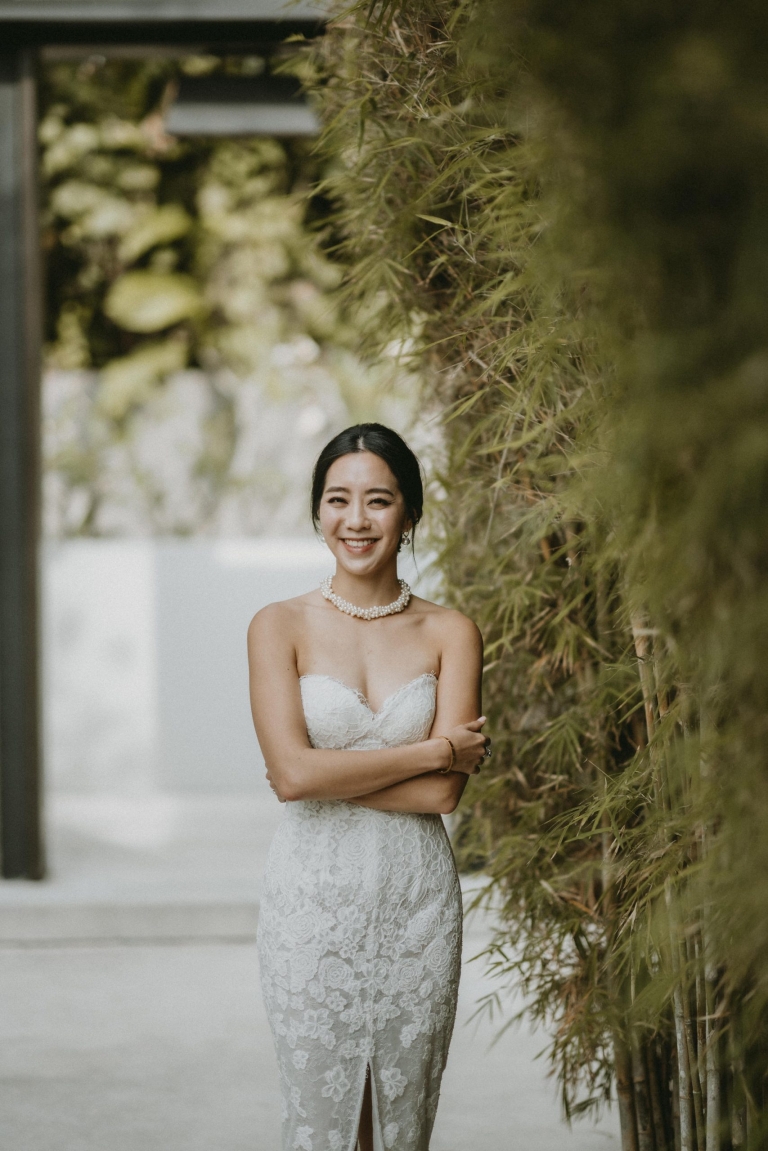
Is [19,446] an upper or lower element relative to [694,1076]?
upper

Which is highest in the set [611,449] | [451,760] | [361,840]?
[611,449]

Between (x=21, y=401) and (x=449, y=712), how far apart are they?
269cm

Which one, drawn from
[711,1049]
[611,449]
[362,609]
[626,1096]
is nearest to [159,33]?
[362,609]

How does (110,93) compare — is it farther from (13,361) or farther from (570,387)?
(570,387)

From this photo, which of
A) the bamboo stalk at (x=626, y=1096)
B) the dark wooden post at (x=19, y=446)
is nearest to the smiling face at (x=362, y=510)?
the bamboo stalk at (x=626, y=1096)

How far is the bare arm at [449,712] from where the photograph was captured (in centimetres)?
191

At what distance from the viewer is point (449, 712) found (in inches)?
77.3

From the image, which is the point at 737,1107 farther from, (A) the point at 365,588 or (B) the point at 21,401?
(B) the point at 21,401

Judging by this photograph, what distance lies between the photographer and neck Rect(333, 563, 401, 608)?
6.69 feet

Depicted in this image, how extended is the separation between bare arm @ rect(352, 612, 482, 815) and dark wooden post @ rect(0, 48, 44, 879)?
2520 millimetres

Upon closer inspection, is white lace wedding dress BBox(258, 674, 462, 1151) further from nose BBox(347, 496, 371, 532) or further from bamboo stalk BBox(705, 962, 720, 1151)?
bamboo stalk BBox(705, 962, 720, 1151)

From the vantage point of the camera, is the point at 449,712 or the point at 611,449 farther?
the point at 449,712

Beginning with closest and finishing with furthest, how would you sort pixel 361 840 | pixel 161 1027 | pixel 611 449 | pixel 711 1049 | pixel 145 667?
pixel 611 449 < pixel 711 1049 < pixel 361 840 < pixel 161 1027 < pixel 145 667

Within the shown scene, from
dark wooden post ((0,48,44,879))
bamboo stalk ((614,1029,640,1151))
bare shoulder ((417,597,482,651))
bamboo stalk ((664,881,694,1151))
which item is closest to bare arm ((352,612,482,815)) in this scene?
bare shoulder ((417,597,482,651))
